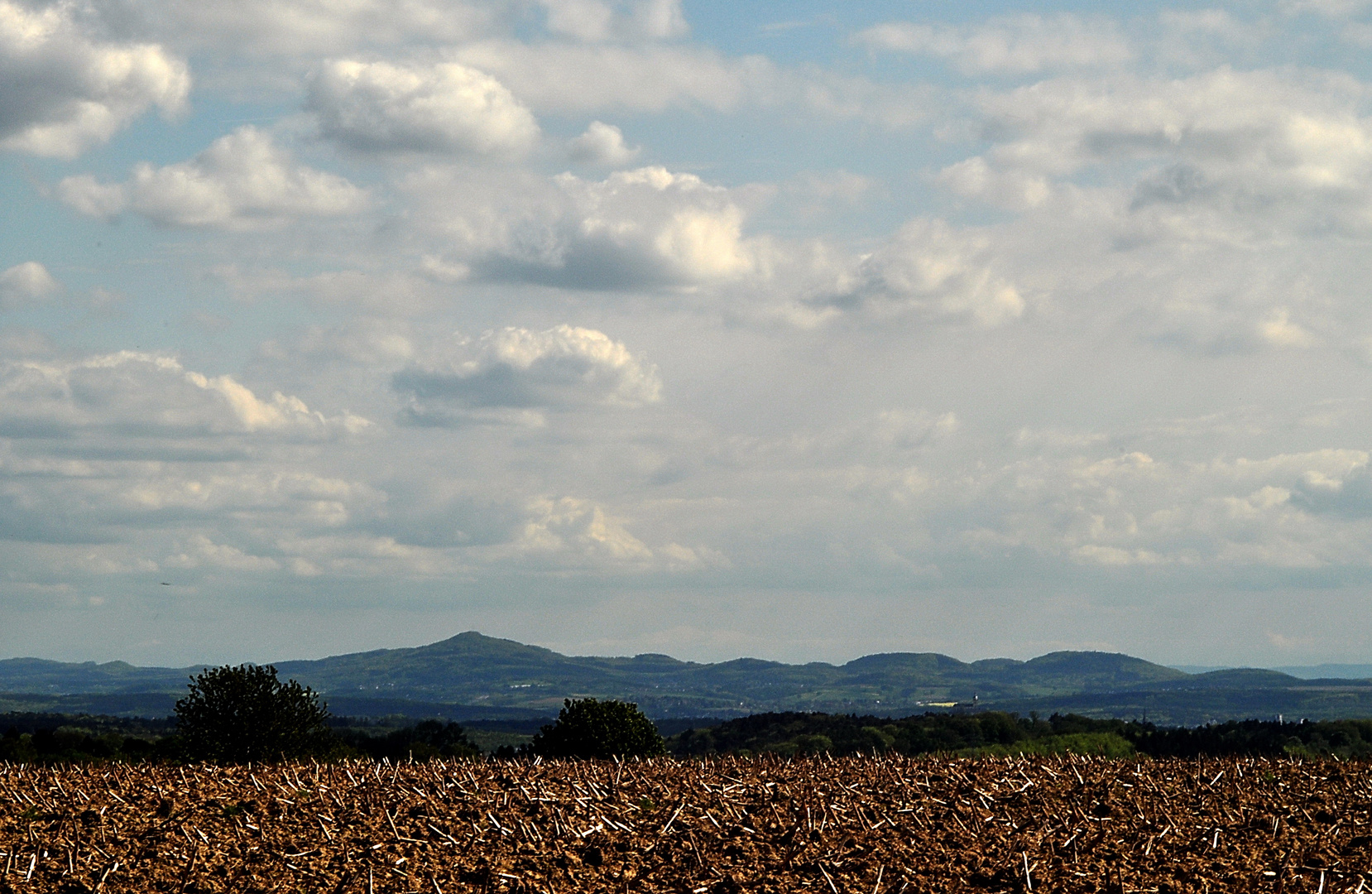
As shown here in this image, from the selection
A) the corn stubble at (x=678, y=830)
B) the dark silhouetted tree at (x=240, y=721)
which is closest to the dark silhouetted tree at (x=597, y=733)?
the dark silhouetted tree at (x=240, y=721)

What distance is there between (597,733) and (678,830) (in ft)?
83.9

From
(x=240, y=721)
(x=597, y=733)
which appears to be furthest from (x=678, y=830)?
(x=240, y=721)

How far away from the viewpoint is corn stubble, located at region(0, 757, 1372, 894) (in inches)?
754

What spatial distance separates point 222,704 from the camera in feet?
168

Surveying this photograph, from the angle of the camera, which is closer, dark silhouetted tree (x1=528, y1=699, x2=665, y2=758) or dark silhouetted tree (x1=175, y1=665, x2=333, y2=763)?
dark silhouetted tree (x1=528, y1=699, x2=665, y2=758)

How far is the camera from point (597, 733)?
153 ft

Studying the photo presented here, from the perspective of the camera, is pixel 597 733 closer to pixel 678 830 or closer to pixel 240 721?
pixel 240 721

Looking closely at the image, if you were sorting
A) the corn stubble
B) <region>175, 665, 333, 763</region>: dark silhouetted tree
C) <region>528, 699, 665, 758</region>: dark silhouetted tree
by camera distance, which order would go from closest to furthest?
the corn stubble → <region>528, 699, 665, 758</region>: dark silhouetted tree → <region>175, 665, 333, 763</region>: dark silhouetted tree

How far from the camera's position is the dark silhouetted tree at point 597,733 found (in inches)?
1822

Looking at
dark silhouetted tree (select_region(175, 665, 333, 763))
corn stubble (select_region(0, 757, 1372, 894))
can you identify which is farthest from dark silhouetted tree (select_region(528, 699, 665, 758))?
corn stubble (select_region(0, 757, 1372, 894))

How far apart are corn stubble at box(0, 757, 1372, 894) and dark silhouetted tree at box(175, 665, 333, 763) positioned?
22.3 m

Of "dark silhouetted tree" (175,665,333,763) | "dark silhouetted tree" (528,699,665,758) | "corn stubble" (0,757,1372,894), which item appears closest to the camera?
"corn stubble" (0,757,1372,894)

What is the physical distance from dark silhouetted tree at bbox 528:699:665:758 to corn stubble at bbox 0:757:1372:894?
17.9 m

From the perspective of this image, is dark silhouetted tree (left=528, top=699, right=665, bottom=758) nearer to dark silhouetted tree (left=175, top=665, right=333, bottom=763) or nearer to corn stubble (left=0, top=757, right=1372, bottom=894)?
dark silhouetted tree (left=175, top=665, right=333, bottom=763)
